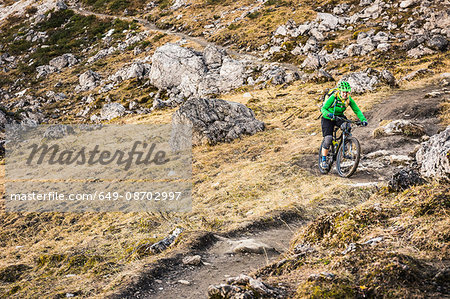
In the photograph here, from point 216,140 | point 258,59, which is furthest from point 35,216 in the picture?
point 258,59

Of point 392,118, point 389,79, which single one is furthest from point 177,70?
point 392,118

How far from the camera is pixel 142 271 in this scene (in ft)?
16.6

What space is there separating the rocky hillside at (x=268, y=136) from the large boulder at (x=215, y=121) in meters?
0.08

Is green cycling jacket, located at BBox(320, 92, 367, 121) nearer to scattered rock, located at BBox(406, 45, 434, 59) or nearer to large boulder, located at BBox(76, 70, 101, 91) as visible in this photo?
scattered rock, located at BBox(406, 45, 434, 59)

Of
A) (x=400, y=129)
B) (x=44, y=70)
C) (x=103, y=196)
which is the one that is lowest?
(x=400, y=129)

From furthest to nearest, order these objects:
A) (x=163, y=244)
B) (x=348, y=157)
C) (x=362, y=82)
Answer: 1. (x=362, y=82)
2. (x=348, y=157)
3. (x=163, y=244)

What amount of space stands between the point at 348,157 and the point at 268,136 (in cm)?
739

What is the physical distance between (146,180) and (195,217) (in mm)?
5662

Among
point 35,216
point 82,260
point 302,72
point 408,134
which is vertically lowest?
point 302,72

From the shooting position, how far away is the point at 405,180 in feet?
18.2

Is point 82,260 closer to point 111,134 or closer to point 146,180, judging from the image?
point 146,180

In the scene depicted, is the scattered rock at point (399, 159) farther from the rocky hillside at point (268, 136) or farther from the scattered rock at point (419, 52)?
the scattered rock at point (419, 52)

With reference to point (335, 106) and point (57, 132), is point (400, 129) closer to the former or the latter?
point (335, 106)

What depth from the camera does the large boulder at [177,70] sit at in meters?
31.2
